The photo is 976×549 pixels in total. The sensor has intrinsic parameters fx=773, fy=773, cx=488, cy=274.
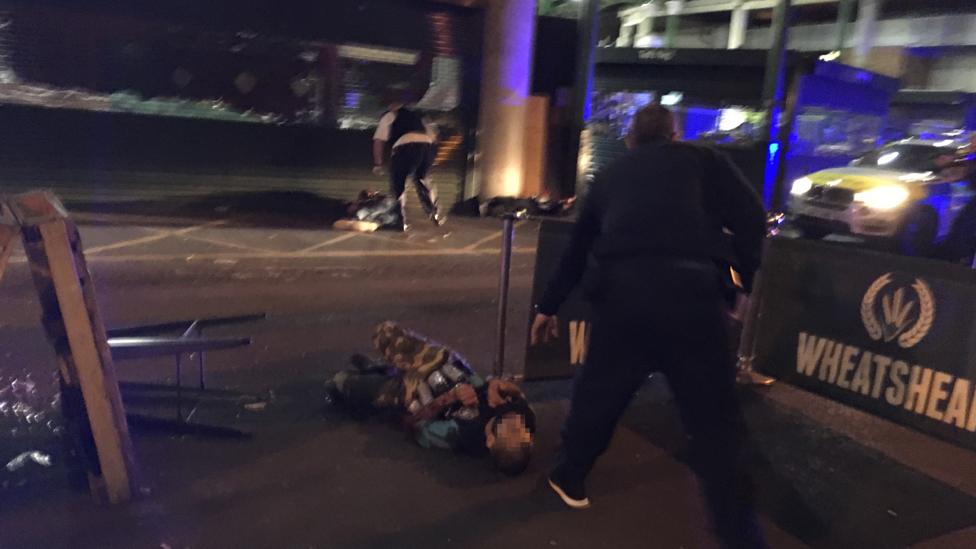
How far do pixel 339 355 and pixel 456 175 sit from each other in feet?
28.7

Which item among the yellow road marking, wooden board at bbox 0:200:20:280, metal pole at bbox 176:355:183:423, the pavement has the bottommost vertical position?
the pavement

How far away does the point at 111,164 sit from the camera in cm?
1128

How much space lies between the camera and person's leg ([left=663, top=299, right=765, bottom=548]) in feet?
9.27

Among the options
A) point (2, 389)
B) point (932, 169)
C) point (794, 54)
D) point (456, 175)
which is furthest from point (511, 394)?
point (794, 54)

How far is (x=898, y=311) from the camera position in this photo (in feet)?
14.9

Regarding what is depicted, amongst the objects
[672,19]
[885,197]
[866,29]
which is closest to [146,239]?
[885,197]

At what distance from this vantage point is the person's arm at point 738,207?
9.94 ft

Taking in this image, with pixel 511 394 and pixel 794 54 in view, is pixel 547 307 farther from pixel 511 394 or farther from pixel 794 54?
pixel 794 54

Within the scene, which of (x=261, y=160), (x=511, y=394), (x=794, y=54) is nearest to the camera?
(x=511, y=394)

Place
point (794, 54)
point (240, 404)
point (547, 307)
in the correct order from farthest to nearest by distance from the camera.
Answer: point (794, 54) → point (240, 404) → point (547, 307)

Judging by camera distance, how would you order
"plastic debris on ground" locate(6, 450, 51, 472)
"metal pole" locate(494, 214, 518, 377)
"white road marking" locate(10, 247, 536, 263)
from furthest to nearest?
"white road marking" locate(10, 247, 536, 263) < "metal pole" locate(494, 214, 518, 377) < "plastic debris on ground" locate(6, 450, 51, 472)

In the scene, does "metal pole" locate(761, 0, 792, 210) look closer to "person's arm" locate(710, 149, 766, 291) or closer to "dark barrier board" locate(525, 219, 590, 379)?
"dark barrier board" locate(525, 219, 590, 379)

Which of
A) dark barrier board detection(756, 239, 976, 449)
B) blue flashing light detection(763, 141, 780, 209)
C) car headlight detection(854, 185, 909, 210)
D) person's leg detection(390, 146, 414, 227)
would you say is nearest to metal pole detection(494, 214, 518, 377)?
dark barrier board detection(756, 239, 976, 449)

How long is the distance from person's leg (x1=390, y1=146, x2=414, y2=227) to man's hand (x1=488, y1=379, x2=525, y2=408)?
754 cm
